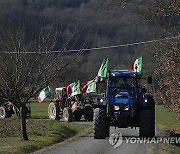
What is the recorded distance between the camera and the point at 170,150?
15.4 meters

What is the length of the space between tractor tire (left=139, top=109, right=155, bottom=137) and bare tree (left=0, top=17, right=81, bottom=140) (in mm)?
4684

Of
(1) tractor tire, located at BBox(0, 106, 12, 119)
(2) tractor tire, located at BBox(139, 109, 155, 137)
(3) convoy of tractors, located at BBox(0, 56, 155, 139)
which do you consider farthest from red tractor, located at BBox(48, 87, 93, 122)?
(2) tractor tire, located at BBox(139, 109, 155, 137)

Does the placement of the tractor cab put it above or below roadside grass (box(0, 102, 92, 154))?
above

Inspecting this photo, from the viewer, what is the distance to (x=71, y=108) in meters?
33.5

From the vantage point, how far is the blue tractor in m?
18.2

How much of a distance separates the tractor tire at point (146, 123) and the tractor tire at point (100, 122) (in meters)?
1.36

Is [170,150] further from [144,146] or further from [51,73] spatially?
[51,73]

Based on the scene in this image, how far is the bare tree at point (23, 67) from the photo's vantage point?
65.2 ft

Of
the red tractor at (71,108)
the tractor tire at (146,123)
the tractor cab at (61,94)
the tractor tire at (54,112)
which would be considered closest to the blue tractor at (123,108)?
the tractor tire at (146,123)

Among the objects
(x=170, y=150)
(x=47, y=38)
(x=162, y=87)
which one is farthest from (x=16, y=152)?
(x=162, y=87)

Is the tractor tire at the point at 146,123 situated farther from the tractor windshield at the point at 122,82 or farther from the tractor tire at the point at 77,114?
the tractor tire at the point at 77,114

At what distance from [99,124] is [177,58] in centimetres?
420

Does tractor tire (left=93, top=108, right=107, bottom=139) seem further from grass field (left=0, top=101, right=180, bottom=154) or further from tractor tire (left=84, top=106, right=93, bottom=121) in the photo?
tractor tire (left=84, top=106, right=93, bottom=121)

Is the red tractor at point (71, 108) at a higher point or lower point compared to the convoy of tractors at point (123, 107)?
lower
